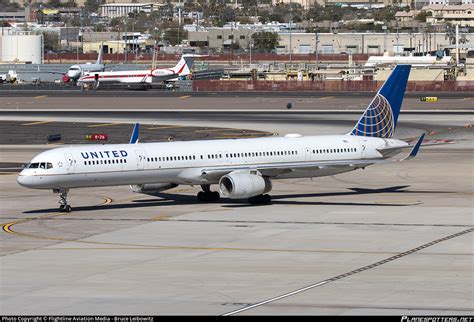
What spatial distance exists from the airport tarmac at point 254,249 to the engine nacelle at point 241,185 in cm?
113

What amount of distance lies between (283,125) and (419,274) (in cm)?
8161

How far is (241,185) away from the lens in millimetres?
71250

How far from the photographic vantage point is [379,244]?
2290 inches

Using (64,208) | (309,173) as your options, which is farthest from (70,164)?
(309,173)

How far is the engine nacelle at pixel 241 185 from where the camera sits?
234 feet

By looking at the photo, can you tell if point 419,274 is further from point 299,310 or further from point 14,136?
point 14,136

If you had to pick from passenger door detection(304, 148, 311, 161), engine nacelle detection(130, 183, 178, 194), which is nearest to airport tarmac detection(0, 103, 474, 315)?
engine nacelle detection(130, 183, 178, 194)

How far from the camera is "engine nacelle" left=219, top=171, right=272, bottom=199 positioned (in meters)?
71.2

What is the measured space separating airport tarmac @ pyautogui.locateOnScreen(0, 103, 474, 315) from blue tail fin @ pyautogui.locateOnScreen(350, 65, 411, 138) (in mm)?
4314

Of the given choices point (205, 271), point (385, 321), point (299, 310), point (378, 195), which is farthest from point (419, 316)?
point (378, 195)

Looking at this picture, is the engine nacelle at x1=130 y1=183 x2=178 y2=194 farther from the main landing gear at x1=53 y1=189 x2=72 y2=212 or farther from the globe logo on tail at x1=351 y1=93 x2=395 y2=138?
the globe logo on tail at x1=351 y1=93 x2=395 y2=138

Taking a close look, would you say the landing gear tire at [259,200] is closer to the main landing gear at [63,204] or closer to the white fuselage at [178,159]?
the white fuselage at [178,159]

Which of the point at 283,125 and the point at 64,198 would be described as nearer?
the point at 64,198

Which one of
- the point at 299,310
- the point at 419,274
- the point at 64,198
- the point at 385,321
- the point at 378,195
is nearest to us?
the point at 385,321
